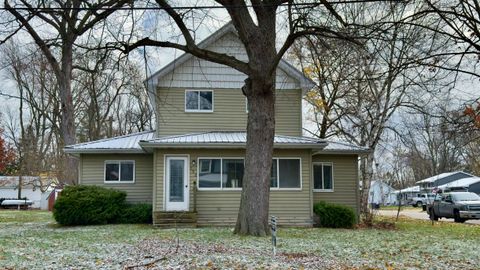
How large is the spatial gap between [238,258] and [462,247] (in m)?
6.26

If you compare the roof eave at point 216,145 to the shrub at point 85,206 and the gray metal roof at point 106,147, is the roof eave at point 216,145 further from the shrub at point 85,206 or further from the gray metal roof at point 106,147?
the shrub at point 85,206

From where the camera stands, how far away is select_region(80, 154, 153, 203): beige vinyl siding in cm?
2103

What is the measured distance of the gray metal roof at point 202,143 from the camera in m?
18.4

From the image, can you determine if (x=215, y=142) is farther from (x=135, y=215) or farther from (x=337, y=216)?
(x=337, y=216)

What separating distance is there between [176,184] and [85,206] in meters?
3.47

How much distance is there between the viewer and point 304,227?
18.9m

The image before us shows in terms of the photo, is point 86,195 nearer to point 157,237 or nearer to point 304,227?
point 157,237

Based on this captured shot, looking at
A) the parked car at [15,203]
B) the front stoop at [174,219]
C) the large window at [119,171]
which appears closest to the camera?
the front stoop at [174,219]

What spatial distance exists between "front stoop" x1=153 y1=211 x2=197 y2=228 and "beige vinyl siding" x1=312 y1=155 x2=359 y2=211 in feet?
19.2

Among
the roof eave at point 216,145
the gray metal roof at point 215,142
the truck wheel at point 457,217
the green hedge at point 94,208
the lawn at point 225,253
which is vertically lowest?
the truck wheel at point 457,217

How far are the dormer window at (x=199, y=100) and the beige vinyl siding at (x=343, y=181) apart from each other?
503 centimetres

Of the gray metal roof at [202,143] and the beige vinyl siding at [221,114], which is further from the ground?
the beige vinyl siding at [221,114]

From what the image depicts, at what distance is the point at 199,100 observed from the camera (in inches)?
826

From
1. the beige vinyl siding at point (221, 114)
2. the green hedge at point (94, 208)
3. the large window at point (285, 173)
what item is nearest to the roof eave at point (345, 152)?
the beige vinyl siding at point (221, 114)
